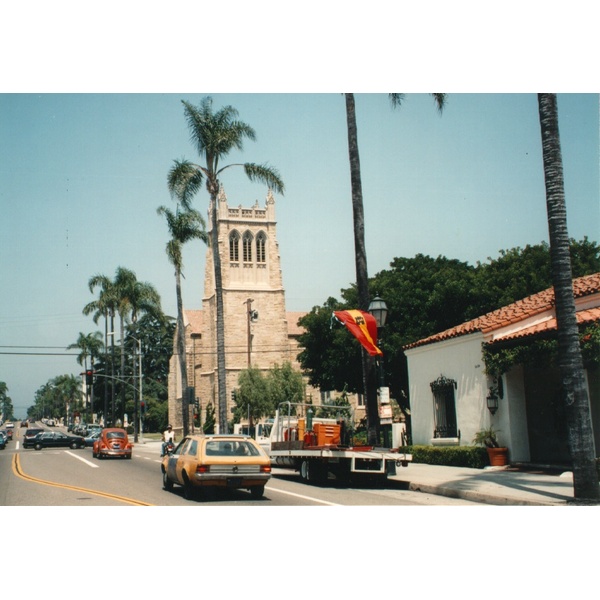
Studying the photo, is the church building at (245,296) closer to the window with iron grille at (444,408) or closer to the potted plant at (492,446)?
the window with iron grille at (444,408)

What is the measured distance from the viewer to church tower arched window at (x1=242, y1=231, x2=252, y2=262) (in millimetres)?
72375

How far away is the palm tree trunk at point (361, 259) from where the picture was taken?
19094 mm

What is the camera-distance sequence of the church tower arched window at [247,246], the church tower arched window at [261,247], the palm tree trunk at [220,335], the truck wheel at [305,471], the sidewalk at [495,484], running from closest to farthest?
the sidewalk at [495,484] < the truck wheel at [305,471] < the palm tree trunk at [220,335] < the church tower arched window at [247,246] < the church tower arched window at [261,247]

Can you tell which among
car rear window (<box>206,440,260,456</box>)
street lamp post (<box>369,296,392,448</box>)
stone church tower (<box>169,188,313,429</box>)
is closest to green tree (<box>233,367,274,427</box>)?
stone church tower (<box>169,188,313,429</box>)

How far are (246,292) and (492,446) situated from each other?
53.4 metres

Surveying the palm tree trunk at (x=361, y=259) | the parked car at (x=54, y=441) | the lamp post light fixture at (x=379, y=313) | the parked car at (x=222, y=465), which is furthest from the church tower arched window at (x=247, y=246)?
the parked car at (x=222, y=465)

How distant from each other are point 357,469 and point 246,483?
348 cm

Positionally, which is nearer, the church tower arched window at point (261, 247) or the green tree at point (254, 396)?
the green tree at point (254, 396)

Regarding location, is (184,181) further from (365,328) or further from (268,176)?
(365,328)

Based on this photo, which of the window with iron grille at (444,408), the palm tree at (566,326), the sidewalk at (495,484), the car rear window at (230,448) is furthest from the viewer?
the window with iron grille at (444,408)

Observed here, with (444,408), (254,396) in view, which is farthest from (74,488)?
(254,396)

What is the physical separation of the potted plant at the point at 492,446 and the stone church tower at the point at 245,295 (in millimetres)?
50126

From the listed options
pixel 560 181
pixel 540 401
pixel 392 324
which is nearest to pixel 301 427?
pixel 540 401

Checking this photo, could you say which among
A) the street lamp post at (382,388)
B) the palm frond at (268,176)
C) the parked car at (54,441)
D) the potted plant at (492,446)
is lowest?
the parked car at (54,441)
